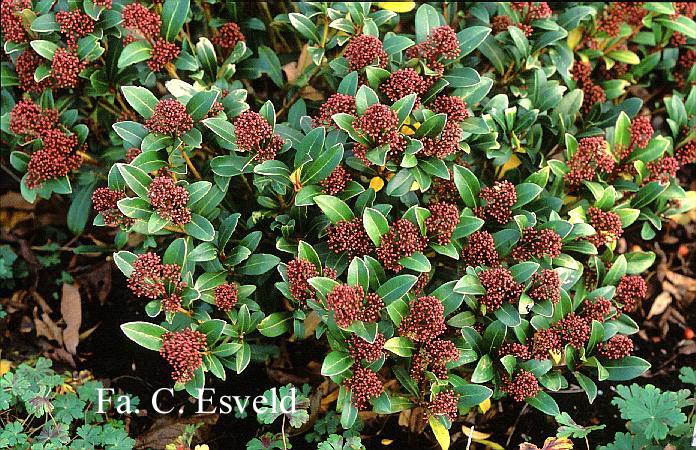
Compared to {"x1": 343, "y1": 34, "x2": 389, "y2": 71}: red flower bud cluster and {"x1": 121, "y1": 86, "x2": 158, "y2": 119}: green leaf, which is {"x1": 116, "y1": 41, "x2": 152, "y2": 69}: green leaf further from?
{"x1": 343, "y1": 34, "x2": 389, "y2": 71}: red flower bud cluster

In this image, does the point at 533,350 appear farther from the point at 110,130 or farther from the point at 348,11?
the point at 110,130

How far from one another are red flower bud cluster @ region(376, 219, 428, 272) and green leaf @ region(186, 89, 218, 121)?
0.79m

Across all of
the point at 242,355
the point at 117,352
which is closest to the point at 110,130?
the point at 117,352

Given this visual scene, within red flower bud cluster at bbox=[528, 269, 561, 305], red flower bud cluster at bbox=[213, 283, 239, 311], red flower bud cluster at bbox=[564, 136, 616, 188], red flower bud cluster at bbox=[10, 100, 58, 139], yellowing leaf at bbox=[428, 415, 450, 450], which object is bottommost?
yellowing leaf at bbox=[428, 415, 450, 450]

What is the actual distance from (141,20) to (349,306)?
1.36 meters

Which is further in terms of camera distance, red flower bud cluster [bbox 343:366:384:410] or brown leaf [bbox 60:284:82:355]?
brown leaf [bbox 60:284:82:355]

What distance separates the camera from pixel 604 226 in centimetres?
297

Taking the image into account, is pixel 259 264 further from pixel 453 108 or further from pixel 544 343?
pixel 544 343

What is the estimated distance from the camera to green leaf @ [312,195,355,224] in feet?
8.73

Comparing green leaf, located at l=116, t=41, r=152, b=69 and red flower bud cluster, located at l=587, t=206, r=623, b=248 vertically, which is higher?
green leaf, located at l=116, t=41, r=152, b=69

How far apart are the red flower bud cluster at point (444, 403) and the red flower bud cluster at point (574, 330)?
49 centimetres

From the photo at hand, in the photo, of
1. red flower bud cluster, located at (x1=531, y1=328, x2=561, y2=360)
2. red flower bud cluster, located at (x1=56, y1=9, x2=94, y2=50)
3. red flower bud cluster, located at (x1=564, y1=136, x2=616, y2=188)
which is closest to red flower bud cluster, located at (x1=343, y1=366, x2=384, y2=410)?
red flower bud cluster, located at (x1=531, y1=328, x2=561, y2=360)

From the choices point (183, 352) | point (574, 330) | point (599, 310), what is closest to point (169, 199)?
point (183, 352)

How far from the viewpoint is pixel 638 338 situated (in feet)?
11.8
